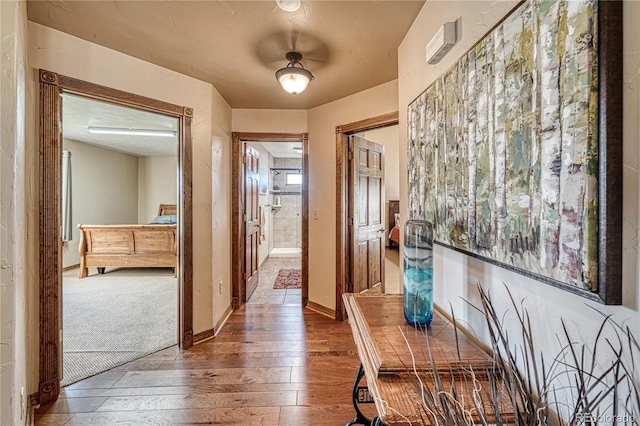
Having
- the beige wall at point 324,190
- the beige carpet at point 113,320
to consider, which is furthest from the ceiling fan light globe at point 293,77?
the beige carpet at point 113,320

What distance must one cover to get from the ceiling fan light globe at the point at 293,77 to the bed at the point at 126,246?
3365mm

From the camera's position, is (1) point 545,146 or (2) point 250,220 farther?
(2) point 250,220

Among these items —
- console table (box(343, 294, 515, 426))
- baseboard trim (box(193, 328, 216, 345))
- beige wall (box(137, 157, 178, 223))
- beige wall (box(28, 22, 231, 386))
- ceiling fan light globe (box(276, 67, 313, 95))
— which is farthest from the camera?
beige wall (box(137, 157, 178, 223))

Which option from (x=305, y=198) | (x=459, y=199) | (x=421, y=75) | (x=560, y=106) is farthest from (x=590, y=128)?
(x=305, y=198)

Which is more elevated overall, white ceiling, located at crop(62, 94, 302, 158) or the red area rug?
white ceiling, located at crop(62, 94, 302, 158)

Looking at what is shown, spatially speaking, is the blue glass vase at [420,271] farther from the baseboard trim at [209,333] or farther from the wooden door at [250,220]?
the wooden door at [250,220]

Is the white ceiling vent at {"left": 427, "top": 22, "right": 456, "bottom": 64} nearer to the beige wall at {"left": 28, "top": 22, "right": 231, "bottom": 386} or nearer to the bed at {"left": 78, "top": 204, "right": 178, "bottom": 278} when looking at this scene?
the beige wall at {"left": 28, "top": 22, "right": 231, "bottom": 386}

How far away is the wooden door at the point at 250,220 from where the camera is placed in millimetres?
3436

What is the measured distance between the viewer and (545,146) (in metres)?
0.65

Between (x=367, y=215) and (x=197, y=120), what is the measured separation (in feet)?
6.53

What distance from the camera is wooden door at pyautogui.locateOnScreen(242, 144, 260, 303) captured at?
11.3 ft

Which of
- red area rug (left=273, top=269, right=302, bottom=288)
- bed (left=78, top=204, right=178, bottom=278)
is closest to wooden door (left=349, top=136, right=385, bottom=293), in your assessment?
red area rug (left=273, top=269, right=302, bottom=288)

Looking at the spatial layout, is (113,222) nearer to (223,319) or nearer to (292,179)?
(292,179)

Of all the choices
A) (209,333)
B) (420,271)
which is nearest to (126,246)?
(209,333)
